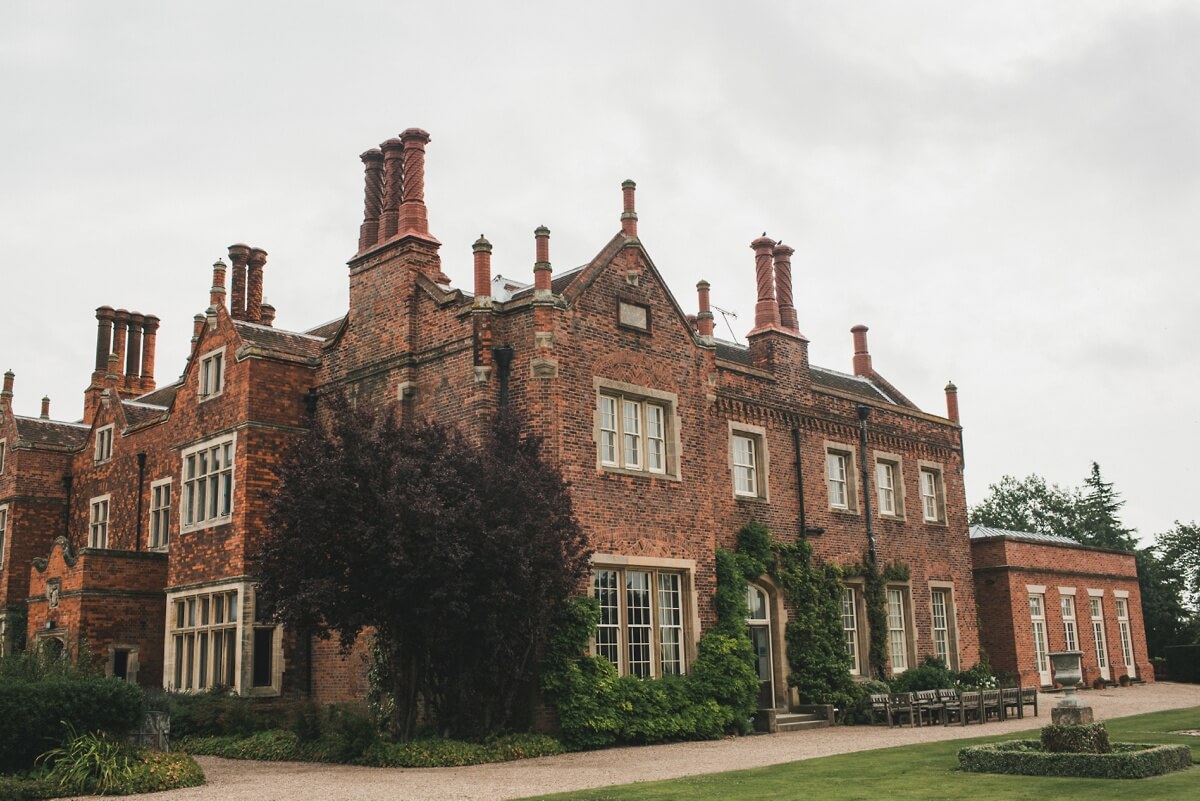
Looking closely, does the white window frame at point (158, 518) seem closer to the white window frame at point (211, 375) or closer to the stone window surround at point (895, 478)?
the white window frame at point (211, 375)

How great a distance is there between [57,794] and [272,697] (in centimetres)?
854

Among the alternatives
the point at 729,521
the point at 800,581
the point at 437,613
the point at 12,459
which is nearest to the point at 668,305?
the point at 729,521

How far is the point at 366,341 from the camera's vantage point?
24.1 metres

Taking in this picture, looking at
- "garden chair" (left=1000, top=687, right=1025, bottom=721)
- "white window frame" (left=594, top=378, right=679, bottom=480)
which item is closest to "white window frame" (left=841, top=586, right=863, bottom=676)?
"garden chair" (left=1000, top=687, right=1025, bottom=721)

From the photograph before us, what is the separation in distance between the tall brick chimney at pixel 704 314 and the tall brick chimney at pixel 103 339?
2322 cm

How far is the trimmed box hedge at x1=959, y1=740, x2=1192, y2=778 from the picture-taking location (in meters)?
14.1

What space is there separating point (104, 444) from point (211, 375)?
7.41 m

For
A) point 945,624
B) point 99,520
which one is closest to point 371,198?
point 99,520

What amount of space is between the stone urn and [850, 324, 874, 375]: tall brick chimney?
1936 centimetres

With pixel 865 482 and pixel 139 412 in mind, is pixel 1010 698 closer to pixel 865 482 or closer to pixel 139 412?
pixel 865 482

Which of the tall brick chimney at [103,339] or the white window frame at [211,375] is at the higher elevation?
the tall brick chimney at [103,339]

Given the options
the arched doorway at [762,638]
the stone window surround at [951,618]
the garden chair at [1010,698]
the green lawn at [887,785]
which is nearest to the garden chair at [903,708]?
the garden chair at [1010,698]

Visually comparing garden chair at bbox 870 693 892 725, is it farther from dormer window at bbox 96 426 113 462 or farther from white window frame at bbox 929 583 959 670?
dormer window at bbox 96 426 113 462

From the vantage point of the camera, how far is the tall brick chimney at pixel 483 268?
856 inches
